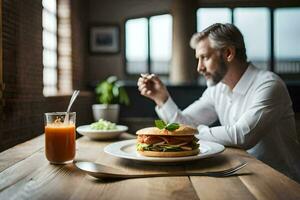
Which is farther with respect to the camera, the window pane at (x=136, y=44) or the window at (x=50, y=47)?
the window pane at (x=136, y=44)

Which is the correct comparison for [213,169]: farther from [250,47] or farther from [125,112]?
[250,47]

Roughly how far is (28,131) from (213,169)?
1892 mm

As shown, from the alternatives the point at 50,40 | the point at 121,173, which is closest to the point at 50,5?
the point at 50,40

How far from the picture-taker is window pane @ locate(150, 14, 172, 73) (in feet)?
21.2

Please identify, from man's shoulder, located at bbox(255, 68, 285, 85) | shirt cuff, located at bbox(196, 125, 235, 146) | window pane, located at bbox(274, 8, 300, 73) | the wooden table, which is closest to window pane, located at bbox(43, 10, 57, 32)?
man's shoulder, located at bbox(255, 68, 285, 85)

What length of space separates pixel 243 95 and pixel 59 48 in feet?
8.59

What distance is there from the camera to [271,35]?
712 centimetres

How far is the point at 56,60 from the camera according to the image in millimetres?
4133

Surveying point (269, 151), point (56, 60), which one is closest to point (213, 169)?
point (269, 151)

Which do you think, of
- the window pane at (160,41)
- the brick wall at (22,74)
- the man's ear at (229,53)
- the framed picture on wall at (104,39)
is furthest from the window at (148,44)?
the man's ear at (229,53)

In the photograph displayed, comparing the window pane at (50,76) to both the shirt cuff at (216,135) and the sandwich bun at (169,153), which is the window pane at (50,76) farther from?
the sandwich bun at (169,153)

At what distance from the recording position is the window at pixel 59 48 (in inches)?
154

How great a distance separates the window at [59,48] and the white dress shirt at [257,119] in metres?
2.03

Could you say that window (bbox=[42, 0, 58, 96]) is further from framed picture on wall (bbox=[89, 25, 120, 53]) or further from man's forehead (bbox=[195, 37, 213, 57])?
man's forehead (bbox=[195, 37, 213, 57])
